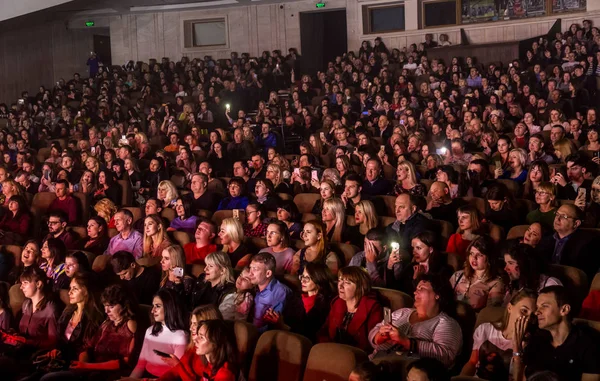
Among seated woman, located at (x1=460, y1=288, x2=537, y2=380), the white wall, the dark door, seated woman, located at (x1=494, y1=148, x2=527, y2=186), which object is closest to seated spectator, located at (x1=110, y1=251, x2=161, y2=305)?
seated woman, located at (x1=460, y1=288, x2=537, y2=380)

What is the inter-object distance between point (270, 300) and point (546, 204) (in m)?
2.01

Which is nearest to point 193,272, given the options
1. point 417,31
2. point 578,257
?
point 578,257

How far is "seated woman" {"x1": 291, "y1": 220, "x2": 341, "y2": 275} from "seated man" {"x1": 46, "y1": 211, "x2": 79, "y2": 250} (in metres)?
2.20

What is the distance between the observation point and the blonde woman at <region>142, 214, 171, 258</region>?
534 centimetres

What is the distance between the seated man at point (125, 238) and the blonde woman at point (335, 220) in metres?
1.40

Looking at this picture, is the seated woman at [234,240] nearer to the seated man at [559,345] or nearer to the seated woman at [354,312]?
the seated woman at [354,312]

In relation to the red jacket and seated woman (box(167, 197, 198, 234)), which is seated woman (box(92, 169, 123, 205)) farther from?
the red jacket

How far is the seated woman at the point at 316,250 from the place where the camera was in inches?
180

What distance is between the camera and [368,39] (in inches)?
605

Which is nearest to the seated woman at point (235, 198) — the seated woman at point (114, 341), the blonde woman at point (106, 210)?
the blonde woman at point (106, 210)

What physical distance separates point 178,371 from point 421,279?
125 cm

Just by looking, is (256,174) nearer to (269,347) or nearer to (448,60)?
(269,347)

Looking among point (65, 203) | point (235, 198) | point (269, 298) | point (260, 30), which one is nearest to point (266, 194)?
point (235, 198)

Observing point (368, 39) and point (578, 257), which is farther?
point (368, 39)
